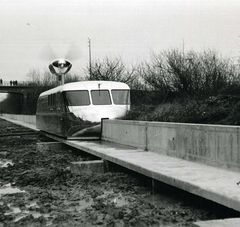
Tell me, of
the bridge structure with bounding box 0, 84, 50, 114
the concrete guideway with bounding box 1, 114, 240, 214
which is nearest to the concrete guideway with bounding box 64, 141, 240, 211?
the concrete guideway with bounding box 1, 114, 240, 214

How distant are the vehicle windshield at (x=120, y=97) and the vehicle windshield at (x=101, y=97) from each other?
0.91ft

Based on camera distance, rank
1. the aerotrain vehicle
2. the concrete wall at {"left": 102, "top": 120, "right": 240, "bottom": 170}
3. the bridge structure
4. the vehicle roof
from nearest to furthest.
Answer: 1. the concrete wall at {"left": 102, "top": 120, "right": 240, "bottom": 170}
2. the aerotrain vehicle
3. the vehicle roof
4. the bridge structure

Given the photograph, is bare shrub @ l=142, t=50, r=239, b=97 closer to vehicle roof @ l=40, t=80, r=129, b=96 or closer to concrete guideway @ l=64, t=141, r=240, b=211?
vehicle roof @ l=40, t=80, r=129, b=96

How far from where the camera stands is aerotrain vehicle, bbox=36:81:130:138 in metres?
20.2

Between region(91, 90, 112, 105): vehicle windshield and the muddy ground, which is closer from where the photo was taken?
the muddy ground

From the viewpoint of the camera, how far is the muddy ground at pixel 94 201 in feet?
26.7

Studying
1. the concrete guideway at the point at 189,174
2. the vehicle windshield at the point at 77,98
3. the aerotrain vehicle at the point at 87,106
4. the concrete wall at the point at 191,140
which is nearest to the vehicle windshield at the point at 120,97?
the aerotrain vehicle at the point at 87,106

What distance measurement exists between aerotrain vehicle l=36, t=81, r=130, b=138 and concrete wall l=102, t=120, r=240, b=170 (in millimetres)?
3532

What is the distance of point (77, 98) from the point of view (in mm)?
20672

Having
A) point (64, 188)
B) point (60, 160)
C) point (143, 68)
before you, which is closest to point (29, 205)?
point (64, 188)

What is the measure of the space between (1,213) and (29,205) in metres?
0.87

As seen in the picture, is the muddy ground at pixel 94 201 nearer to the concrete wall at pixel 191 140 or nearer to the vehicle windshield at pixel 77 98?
the concrete wall at pixel 191 140

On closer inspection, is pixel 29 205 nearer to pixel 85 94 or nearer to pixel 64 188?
pixel 64 188

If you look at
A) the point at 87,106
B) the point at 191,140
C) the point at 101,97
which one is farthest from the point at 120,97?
the point at 191,140
